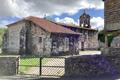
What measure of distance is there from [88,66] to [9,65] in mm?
4913

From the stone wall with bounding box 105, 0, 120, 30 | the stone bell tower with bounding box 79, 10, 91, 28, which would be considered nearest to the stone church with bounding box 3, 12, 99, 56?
the stone wall with bounding box 105, 0, 120, 30

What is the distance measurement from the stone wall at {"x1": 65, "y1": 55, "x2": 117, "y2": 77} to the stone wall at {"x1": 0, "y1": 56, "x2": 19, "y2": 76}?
326 cm

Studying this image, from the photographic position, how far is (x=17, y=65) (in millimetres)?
16844

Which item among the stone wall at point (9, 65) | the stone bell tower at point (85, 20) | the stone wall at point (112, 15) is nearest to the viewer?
the stone wall at point (9, 65)

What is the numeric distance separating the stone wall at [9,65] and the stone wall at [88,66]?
3.26 meters

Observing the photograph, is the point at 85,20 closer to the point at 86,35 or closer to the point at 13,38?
the point at 86,35

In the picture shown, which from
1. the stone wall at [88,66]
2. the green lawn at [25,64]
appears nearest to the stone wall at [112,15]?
the stone wall at [88,66]

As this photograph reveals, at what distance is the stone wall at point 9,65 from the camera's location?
16797 mm

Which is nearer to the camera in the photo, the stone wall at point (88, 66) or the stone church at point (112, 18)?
the stone wall at point (88, 66)

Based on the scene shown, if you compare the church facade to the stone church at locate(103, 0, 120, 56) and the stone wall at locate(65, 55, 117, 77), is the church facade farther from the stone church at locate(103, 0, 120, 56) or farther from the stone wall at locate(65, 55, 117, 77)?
the stone wall at locate(65, 55, 117, 77)

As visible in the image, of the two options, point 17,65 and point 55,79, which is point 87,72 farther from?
point 17,65

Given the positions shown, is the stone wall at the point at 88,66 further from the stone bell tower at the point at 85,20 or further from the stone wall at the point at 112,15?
the stone bell tower at the point at 85,20

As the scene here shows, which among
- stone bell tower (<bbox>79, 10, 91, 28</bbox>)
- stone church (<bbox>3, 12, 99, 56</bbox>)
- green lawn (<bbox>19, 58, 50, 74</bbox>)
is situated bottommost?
green lawn (<bbox>19, 58, 50, 74</bbox>)

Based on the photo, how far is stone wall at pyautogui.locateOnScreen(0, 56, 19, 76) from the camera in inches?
661
